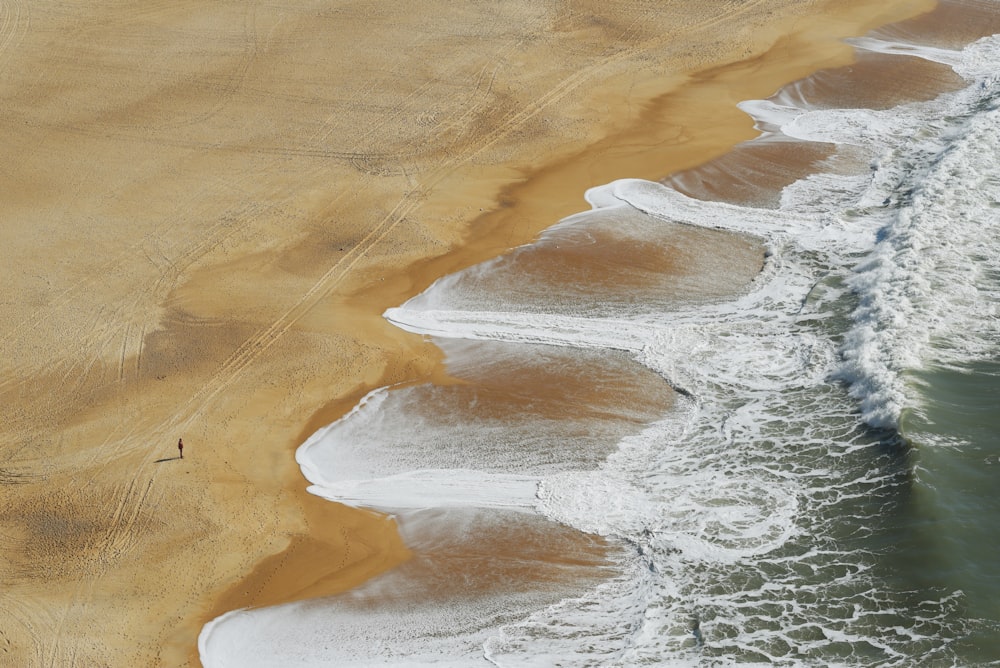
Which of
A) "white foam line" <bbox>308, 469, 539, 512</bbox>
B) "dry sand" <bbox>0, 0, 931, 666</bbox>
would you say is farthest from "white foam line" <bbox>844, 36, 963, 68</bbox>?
"white foam line" <bbox>308, 469, 539, 512</bbox>

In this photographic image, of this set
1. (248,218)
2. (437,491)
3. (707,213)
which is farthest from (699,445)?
(248,218)

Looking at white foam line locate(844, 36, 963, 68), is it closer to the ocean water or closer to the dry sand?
the dry sand

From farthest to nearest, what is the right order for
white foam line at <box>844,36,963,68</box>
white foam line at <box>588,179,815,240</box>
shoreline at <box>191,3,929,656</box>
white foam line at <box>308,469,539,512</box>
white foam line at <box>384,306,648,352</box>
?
white foam line at <box>844,36,963,68</box> < white foam line at <box>588,179,815,240</box> < shoreline at <box>191,3,929,656</box> < white foam line at <box>384,306,648,352</box> < white foam line at <box>308,469,539,512</box>

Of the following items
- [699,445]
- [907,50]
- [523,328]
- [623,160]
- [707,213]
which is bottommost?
[699,445]

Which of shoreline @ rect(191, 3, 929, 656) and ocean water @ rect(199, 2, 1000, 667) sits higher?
shoreline @ rect(191, 3, 929, 656)

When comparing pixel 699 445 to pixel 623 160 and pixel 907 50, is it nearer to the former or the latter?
pixel 623 160

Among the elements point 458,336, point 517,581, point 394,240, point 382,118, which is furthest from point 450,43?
point 517,581

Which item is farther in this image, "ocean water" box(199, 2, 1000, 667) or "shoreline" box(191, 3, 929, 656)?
"shoreline" box(191, 3, 929, 656)
